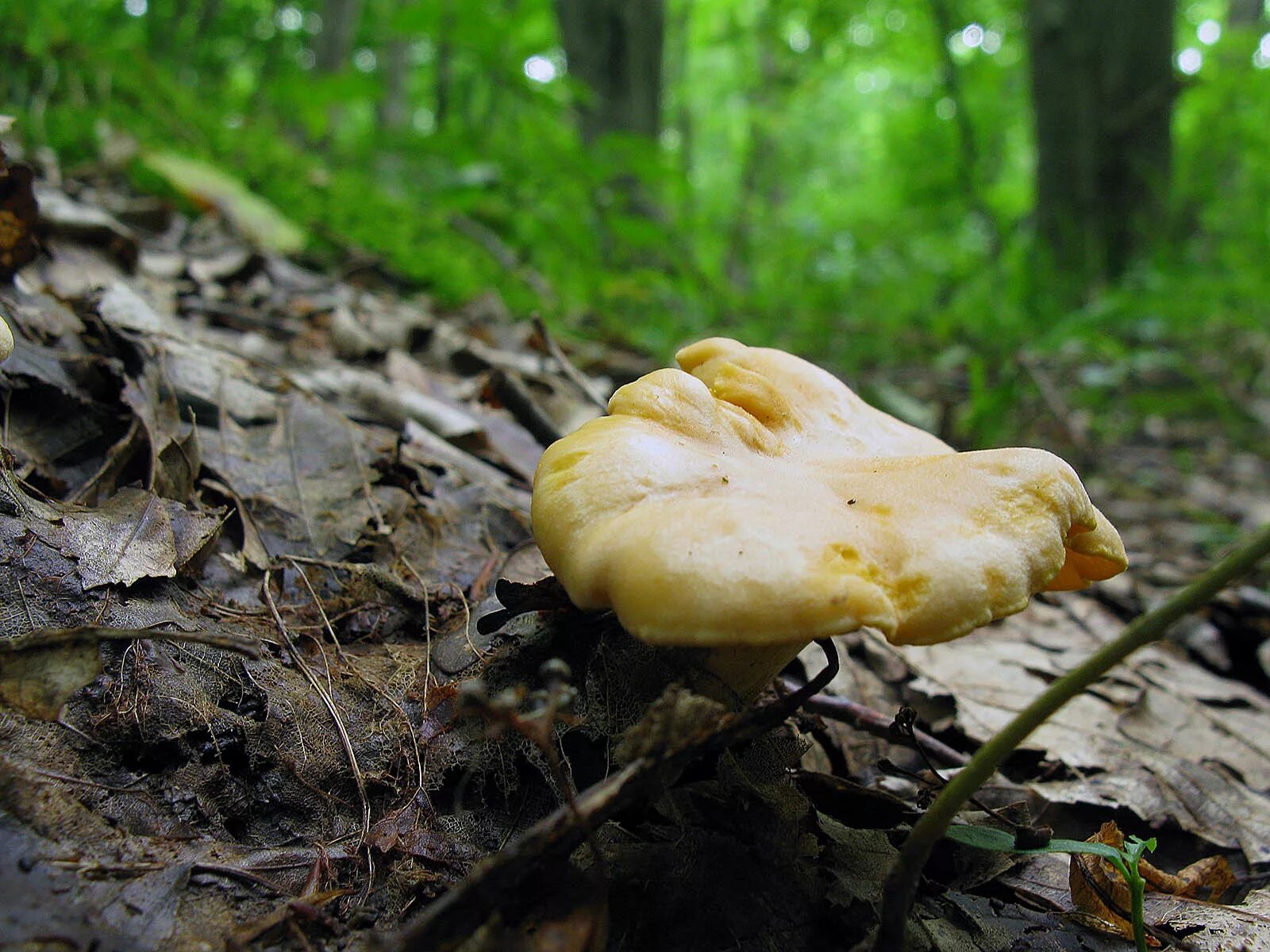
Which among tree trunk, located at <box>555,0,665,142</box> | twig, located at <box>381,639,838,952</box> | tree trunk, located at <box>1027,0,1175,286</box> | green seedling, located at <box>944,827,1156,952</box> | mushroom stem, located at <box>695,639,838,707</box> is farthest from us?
tree trunk, located at <box>1027,0,1175,286</box>

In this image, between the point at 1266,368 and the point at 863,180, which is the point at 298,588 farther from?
the point at 863,180

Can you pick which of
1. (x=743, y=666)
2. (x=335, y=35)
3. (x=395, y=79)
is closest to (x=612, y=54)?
(x=335, y=35)

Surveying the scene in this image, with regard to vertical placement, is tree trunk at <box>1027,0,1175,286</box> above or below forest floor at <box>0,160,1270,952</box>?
above

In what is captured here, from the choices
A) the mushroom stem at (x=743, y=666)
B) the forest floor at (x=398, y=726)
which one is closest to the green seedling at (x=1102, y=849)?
the forest floor at (x=398, y=726)

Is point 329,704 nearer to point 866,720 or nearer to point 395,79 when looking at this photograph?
point 866,720

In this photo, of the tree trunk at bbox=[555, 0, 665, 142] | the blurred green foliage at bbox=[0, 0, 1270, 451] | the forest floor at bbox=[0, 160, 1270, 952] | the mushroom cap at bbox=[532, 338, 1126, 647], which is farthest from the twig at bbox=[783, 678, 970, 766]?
the tree trunk at bbox=[555, 0, 665, 142]

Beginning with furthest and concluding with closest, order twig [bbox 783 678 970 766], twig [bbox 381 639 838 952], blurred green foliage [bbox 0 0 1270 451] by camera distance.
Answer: blurred green foliage [bbox 0 0 1270 451]
twig [bbox 783 678 970 766]
twig [bbox 381 639 838 952]

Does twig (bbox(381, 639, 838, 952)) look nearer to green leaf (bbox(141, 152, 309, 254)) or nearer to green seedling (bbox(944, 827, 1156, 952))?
green seedling (bbox(944, 827, 1156, 952))
